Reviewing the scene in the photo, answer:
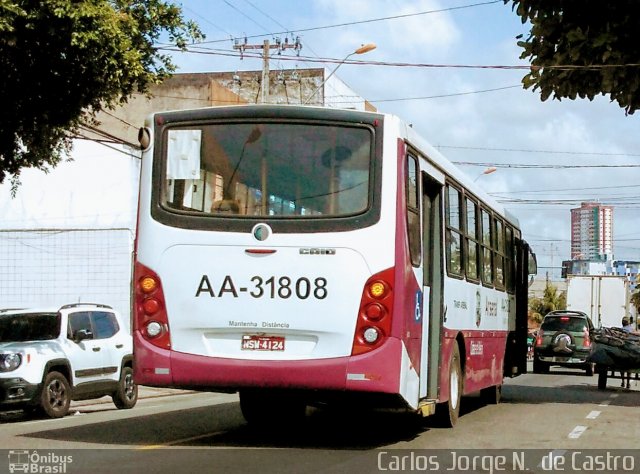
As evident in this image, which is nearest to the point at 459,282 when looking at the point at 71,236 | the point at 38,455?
the point at 38,455

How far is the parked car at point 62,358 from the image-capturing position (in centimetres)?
1555

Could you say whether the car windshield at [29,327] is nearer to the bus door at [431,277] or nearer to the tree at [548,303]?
the bus door at [431,277]

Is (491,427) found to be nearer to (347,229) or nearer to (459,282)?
(459,282)

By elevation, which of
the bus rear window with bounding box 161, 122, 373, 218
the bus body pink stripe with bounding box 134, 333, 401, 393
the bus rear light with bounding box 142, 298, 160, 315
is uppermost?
the bus rear window with bounding box 161, 122, 373, 218

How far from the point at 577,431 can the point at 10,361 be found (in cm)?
794

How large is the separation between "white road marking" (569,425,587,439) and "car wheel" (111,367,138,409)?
300 inches

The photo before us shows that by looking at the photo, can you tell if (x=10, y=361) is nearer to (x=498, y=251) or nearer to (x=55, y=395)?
(x=55, y=395)

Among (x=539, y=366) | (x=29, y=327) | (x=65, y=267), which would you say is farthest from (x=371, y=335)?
(x=539, y=366)

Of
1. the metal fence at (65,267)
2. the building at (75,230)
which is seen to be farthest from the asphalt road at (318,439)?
the building at (75,230)

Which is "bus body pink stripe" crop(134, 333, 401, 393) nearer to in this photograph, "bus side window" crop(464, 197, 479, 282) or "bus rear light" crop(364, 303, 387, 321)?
"bus rear light" crop(364, 303, 387, 321)

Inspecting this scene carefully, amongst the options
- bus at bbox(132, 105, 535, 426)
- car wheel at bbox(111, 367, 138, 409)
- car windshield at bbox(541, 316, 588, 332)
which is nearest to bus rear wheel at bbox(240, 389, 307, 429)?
bus at bbox(132, 105, 535, 426)

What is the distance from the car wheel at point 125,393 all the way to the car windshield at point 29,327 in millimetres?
1824

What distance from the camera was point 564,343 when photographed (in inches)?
1272

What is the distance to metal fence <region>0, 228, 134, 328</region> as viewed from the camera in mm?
31906
